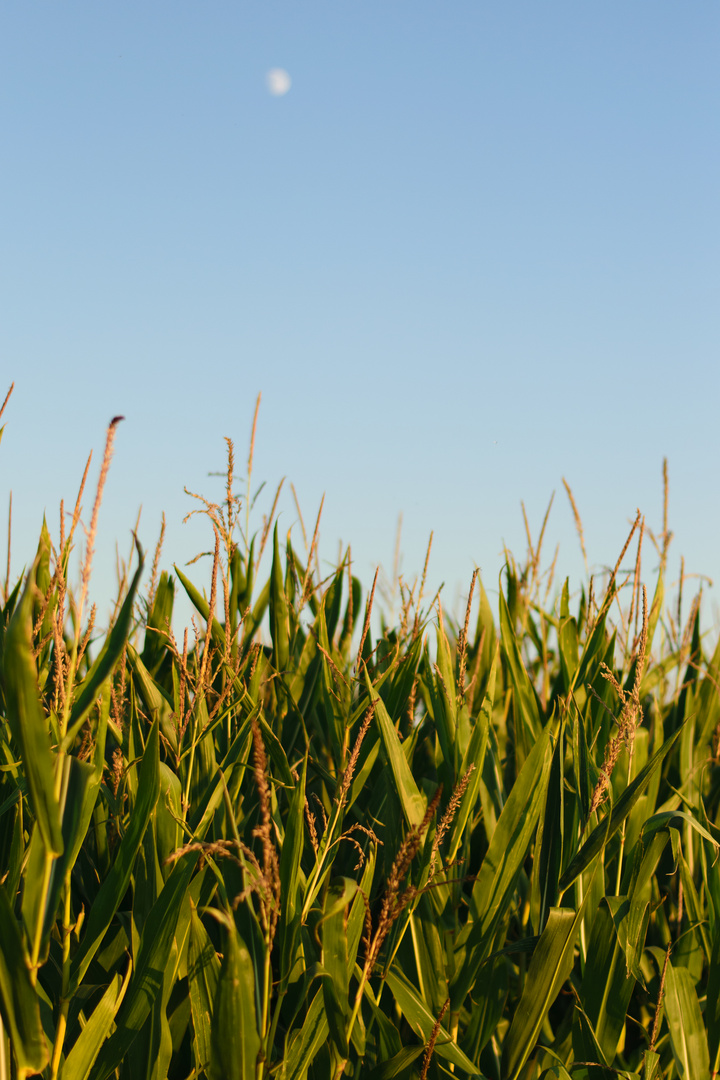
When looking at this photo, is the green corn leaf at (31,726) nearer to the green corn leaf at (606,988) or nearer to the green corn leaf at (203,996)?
the green corn leaf at (203,996)

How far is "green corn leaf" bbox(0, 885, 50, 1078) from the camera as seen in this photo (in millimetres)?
772

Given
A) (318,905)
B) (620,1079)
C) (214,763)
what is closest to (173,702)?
(214,763)

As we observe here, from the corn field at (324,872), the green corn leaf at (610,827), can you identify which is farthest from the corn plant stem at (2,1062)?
the green corn leaf at (610,827)

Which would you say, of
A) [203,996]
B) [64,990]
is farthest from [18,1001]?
[203,996]

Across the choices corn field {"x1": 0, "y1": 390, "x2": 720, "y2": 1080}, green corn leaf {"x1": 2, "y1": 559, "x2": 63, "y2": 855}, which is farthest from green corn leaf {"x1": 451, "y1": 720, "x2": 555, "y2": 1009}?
green corn leaf {"x1": 2, "y1": 559, "x2": 63, "y2": 855}

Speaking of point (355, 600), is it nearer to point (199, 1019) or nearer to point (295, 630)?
point (295, 630)

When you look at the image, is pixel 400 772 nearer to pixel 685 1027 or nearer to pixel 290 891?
pixel 290 891

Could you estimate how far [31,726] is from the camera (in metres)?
0.66

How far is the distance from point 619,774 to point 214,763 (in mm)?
840

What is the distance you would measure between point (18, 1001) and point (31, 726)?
13.6 inches

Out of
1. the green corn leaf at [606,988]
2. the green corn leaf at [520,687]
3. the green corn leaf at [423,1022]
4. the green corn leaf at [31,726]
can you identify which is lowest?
the green corn leaf at [423,1022]

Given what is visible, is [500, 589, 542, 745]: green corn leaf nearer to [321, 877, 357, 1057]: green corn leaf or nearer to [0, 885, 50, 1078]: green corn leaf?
[321, 877, 357, 1057]: green corn leaf

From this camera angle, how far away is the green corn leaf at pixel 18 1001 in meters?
0.77

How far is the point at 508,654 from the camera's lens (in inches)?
65.5
